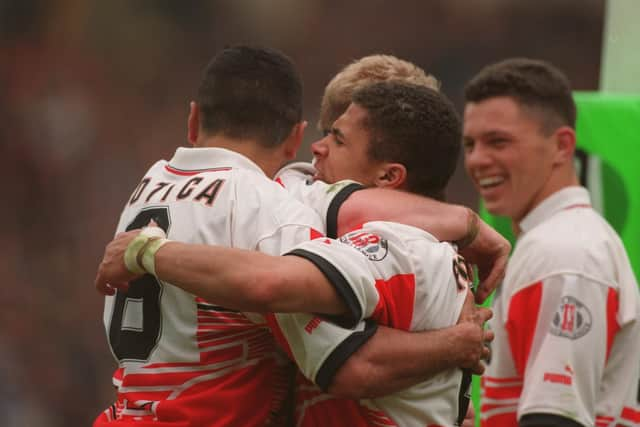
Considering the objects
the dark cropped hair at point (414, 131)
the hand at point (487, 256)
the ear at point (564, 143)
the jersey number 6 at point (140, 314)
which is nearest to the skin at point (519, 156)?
the ear at point (564, 143)

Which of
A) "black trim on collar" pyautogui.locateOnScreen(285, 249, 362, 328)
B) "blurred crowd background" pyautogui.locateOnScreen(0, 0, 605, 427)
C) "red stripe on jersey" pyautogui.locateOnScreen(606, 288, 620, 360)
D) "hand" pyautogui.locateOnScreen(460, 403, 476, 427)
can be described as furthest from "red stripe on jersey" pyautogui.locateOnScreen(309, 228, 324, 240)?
"blurred crowd background" pyautogui.locateOnScreen(0, 0, 605, 427)

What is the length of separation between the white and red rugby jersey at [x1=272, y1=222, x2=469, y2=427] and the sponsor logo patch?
1.37 meters

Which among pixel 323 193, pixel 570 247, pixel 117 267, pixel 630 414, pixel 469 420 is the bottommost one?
pixel 630 414

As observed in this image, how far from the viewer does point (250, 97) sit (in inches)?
90.2

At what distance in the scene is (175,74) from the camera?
8234mm

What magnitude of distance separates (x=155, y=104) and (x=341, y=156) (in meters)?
6.05

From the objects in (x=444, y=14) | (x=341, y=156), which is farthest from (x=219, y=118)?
(x=444, y=14)

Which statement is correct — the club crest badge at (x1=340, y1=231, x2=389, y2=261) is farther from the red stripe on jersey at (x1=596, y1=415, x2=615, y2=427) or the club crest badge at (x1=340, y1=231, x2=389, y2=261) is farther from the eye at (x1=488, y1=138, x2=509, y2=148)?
the eye at (x1=488, y1=138, x2=509, y2=148)

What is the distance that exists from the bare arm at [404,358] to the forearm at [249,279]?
118mm

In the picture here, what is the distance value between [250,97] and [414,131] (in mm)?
384

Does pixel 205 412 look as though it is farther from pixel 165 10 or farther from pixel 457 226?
pixel 165 10

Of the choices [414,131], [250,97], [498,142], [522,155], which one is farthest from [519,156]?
[250,97]

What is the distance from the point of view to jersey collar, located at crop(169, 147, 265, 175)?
224 centimetres

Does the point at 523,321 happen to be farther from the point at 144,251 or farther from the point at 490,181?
the point at 144,251
